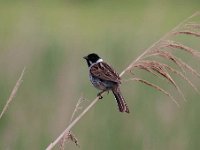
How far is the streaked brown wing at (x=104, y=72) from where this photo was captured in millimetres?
6141

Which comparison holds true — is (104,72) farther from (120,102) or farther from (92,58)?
(120,102)

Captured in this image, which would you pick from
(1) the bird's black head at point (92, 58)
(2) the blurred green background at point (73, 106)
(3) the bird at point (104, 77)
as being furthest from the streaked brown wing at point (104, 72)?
(2) the blurred green background at point (73, 106)

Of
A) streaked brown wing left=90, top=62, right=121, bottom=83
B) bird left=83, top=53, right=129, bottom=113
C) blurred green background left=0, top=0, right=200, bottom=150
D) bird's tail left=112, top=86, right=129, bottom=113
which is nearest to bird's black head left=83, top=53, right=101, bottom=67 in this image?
bird left=83, top=53, right=129, bottom=113

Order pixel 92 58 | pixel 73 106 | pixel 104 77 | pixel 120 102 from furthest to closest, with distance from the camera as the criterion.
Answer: pixel 73 106 < pixel 92 58 < pixel 104 77 < pixel 120 102

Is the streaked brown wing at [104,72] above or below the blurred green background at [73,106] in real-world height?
above

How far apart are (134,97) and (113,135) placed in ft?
1.67

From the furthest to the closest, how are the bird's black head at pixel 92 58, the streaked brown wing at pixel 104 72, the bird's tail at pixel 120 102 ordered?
1. the bird's black head at pixel 92 58
2. the streaked brown wing at pixel 104 72
3. the bird's tail at pixel 120 102

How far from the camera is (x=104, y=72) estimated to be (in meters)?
6.35

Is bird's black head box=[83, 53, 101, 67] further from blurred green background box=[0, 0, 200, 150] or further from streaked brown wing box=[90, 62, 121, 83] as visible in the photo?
blurred green background box=[0, 0, 200, 150]

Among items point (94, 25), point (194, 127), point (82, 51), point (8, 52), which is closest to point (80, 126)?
point (194, 127)

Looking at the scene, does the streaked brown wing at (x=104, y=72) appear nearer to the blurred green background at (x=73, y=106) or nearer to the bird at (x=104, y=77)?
the bird at (x=104, y=77)

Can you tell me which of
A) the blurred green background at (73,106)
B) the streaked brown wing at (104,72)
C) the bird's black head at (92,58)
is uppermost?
the streaked brown wing at (104,72)

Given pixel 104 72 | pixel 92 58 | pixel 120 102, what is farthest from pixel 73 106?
pixel 120 102

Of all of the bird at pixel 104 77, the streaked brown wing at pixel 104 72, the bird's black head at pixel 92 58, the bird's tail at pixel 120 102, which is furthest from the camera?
the bird's black head at pixel 92 58
